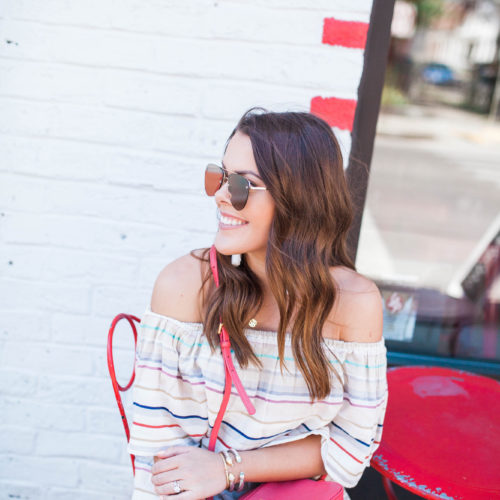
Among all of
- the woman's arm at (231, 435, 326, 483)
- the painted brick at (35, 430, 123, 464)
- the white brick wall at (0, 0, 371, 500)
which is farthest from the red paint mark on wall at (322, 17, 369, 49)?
the painted brick at (35, 430, 123, 464)

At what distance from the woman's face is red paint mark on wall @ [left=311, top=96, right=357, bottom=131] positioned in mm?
545

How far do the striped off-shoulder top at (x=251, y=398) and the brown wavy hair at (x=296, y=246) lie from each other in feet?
0.12

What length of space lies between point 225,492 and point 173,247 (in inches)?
32.6

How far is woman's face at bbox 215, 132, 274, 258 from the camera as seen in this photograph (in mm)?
1291

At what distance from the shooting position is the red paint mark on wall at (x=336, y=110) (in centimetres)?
180

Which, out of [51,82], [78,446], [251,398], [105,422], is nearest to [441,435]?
[251,398]

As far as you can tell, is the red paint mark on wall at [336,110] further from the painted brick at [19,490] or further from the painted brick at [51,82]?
the painted brick at [19,490]

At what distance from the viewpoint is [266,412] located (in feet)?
4.56

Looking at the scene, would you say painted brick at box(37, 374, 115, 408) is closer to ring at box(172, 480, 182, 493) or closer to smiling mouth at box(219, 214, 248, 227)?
ring at box(172, 480, 182, 493)

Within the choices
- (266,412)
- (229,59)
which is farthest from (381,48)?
(266,412)

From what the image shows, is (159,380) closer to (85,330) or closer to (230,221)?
(230,221)

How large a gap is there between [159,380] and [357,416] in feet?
1.62

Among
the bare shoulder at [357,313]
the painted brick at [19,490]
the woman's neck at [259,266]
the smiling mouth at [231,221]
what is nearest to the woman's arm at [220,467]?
the bare shoulder at [357,313]

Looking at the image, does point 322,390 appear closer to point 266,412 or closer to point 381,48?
point 266,412
